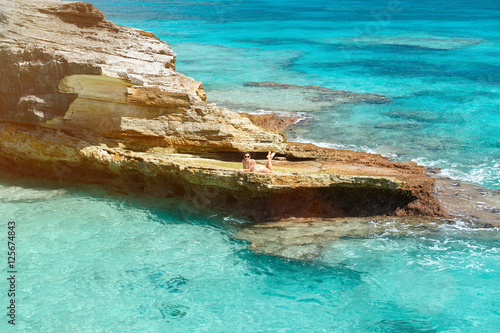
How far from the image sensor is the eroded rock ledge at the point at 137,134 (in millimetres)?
11820

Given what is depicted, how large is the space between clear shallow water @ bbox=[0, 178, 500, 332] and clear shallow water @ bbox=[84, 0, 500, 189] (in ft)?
17.8

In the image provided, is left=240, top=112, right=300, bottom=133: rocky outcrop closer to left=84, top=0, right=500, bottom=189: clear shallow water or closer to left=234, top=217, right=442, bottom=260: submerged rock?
left=84, top=0, right=500, bottom=189: clear shallow water

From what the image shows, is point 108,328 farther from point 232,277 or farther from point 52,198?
point 52,198

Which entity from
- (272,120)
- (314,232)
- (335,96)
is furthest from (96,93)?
(335,96)

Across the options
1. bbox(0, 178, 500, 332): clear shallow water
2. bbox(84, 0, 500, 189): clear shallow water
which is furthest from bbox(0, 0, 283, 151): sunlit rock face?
bbox(84, 0, 500, 189): clear shallow water

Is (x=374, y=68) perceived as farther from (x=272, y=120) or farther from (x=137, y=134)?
(x=137, y=134)

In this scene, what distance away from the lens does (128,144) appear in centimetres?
1294

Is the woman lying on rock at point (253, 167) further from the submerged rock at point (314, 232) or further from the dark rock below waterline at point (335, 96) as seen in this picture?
the dark rock below waterline at point (335, 96)

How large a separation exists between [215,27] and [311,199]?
47511mm

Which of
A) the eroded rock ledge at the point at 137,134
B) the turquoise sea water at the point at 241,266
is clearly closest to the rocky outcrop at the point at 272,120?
the turquoise sea water at the point at 241,266

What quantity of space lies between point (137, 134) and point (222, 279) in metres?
4.82

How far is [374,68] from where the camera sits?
32219mm

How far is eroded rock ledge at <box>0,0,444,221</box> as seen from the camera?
1182 centimetres

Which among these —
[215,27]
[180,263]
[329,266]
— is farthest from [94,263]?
[215,27]
